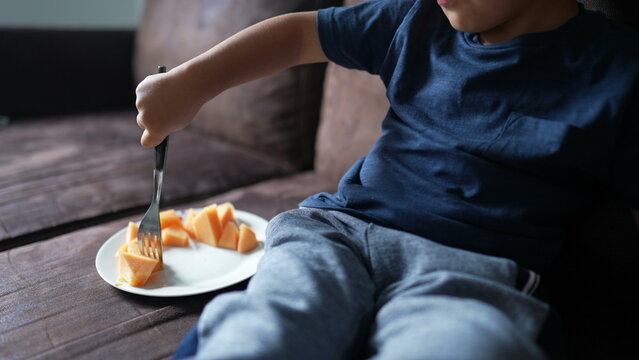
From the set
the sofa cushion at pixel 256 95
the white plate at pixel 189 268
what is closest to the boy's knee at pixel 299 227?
the white plate at pixel 189 268

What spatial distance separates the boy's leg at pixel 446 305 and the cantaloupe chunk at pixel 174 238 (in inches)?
13.9

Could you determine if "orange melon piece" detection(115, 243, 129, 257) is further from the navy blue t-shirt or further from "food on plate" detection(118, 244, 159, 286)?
the navy blue t-shirt

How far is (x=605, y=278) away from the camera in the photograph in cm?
78

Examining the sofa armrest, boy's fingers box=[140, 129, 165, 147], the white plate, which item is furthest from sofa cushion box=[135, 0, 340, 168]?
boy's fingers box=[140, 129, 165, 147]

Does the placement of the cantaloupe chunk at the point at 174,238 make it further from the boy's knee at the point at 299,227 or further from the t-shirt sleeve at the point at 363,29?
the t-shirt sleeve at the point at 363,29

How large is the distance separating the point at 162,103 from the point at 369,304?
0.41 metres

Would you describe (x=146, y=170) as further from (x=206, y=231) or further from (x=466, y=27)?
(x=466, y=27)

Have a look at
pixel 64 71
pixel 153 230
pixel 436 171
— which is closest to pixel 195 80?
pixel 153 230

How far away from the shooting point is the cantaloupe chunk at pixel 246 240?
874 millimetres

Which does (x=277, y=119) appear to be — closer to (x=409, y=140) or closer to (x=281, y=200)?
(x=281, y=200)

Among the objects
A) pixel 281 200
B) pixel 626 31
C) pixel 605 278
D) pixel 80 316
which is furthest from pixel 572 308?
pixel 80 316

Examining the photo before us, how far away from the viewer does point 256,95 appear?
136 cm

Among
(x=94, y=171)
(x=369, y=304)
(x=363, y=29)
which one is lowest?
(x=94, y=171)

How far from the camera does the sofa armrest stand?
66.7 inches
